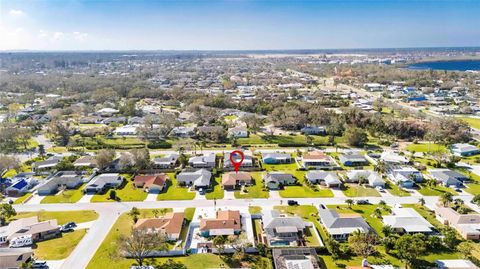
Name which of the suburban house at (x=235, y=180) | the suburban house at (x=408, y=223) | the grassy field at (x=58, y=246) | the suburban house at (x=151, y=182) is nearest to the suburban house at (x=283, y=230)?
the suburban house at (x=408, y=223)

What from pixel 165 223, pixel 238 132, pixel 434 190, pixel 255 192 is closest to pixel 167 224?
pixel 165 223

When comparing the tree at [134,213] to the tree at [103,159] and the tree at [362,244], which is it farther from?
the tree at [362,244]

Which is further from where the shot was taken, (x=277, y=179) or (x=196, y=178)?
(x=196, y=178)

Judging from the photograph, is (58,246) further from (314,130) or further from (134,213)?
(314,130)

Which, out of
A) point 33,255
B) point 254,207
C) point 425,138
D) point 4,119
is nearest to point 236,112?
point 425,138

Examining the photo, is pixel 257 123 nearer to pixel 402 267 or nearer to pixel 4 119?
pixel 402 267

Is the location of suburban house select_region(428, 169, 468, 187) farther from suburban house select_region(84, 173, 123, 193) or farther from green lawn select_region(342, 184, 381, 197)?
suburban house select_region(84, 173, 123, 193)
